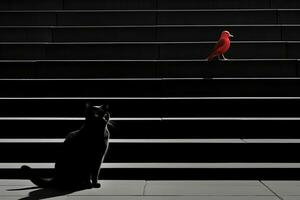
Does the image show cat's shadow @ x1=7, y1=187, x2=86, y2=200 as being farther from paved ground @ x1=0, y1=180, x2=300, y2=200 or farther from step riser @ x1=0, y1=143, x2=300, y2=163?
step riser @ x1=0, y1=143, x2=300, y2=163

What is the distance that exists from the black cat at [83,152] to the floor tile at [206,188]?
25.3 inches

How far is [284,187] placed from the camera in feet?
19.5

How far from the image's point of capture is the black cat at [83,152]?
5625 millimetres

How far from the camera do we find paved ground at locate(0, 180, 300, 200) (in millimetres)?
5387

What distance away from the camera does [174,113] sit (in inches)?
313
